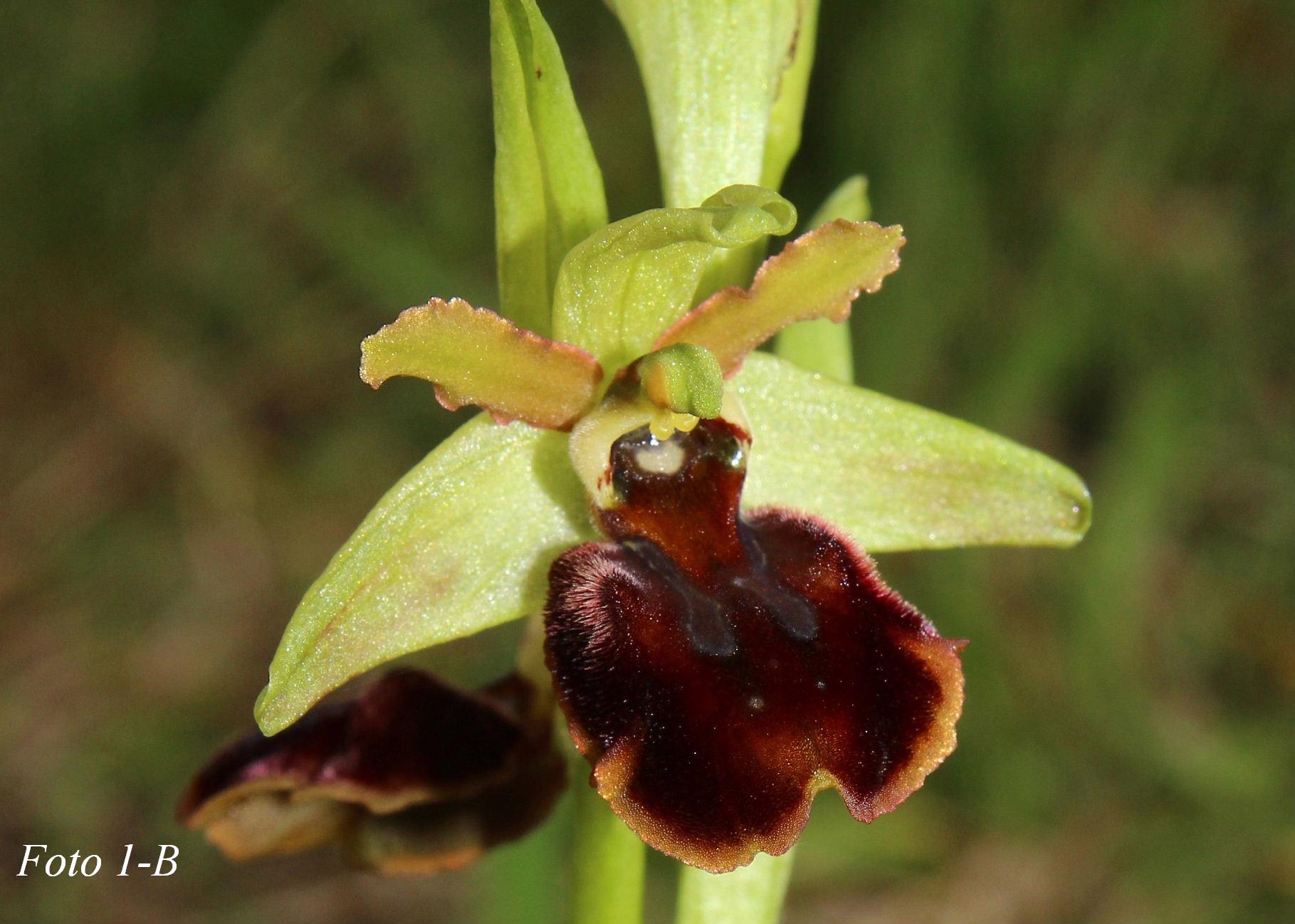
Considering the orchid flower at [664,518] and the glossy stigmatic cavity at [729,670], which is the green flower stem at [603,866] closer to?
the orchid flower at [664,518]

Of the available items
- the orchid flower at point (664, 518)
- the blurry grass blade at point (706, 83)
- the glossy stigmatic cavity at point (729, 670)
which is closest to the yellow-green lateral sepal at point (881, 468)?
the orchid flower at point (664, 518)

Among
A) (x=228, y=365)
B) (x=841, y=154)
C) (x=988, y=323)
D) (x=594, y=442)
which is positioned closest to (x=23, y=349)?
(x=228, y=365)

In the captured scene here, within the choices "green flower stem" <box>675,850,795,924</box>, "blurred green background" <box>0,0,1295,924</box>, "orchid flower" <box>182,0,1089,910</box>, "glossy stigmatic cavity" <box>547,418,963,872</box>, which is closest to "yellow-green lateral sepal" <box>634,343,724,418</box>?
"orchid flower" <box>182,0,1089,910</box>

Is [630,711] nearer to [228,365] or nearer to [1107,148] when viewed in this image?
[1107,148]

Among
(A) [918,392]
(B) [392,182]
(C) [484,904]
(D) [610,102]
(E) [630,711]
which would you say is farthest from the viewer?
(B) [392,182]

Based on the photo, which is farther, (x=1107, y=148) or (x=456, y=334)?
(x=1107, y=148)

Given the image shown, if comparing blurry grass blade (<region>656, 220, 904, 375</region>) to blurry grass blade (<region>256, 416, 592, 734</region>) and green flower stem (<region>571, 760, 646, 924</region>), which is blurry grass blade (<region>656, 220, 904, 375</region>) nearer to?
blurry grass blade (<region>256, 416, 592, 734</region>)

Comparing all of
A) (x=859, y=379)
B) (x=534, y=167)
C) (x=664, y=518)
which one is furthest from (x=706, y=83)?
(x=859, y=379)
